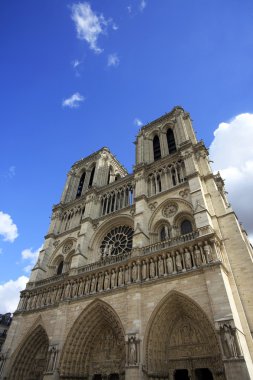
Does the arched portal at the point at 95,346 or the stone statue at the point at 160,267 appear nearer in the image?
the stone statue at the point at 160,267

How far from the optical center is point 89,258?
17.4 m

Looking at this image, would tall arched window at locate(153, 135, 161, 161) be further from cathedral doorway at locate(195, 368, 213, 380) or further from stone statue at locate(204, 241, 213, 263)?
cathedral doorway at locate(195, 368, 213, 380)

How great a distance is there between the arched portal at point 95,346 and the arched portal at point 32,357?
2700 mm

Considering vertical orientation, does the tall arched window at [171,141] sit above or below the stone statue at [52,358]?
above

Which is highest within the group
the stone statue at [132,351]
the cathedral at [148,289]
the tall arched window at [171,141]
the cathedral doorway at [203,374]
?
the tall arched window at [171,141]

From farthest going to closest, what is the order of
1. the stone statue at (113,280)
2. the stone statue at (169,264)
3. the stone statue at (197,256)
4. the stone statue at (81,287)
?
the stone statue at (81,287) → the stone statue at (113,280) → the stone statue at (169,264) → the stone statue at (197,256)

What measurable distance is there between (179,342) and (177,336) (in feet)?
0.85

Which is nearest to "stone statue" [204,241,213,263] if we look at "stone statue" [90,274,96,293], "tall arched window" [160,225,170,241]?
"tall arched window" [160,225,170,241]

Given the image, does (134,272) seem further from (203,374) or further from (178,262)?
(203,374)

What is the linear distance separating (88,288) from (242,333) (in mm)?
8018

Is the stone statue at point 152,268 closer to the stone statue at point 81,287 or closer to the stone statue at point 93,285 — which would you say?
the stone statue at point 93,285

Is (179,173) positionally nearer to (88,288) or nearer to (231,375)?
(88,288)

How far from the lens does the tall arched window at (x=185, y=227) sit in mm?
14634

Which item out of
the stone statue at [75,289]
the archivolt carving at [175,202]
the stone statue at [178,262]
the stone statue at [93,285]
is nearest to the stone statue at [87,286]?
the stone statue at [93,285]
